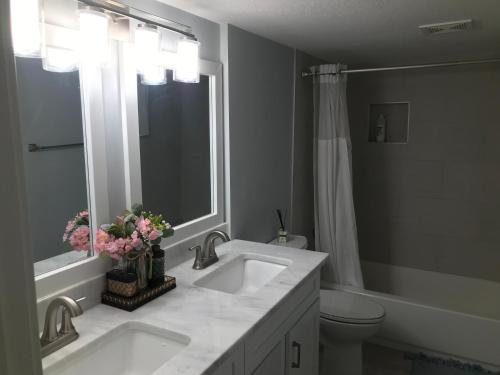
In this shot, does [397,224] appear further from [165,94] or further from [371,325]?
[165,94]

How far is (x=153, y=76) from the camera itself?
1611 millimetres

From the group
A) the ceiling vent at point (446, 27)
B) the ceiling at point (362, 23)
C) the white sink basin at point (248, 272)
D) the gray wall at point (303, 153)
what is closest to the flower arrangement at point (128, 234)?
the white sink basin at point (248, 272)

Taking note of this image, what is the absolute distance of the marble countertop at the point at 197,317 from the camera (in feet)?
3.70

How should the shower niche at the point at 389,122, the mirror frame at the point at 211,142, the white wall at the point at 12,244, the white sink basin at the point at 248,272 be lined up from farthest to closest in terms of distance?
the shower niche at the point at 389,122, the white sink basin at the point at 248,272, the mirror frame at the point at 211,142, the white wall at the point at 12,244

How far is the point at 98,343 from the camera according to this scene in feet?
4.08

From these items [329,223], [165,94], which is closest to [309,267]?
[165,94]

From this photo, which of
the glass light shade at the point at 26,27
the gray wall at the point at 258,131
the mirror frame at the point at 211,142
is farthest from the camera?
the gray wall at the point at 258,131

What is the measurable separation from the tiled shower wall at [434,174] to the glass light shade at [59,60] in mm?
2778

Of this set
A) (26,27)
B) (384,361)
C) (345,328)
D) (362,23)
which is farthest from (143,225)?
(384,361)

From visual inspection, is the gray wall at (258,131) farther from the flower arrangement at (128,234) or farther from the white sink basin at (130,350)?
the white sink basin at (130,350)

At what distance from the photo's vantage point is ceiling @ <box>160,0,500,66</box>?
177cm

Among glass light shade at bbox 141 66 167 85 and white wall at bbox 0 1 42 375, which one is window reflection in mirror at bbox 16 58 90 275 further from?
white wall at bbox 0 1 42 375

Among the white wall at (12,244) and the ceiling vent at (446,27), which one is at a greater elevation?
the ceiling vent at (446,27)

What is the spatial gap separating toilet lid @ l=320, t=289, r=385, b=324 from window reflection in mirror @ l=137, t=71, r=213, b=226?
93cm
